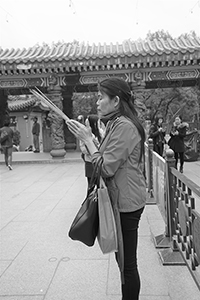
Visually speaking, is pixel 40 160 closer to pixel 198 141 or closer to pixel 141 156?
pixel 198 141

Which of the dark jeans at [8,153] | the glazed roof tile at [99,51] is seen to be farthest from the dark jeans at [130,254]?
the glazed roof tile at [99,51]

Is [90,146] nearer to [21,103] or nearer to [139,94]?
[139,94]

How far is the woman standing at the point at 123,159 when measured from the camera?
1847 millimetres

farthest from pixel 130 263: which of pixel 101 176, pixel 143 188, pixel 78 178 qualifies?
pixel 78 178

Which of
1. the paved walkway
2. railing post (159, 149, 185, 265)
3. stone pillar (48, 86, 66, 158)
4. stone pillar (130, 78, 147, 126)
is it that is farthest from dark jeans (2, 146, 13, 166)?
railing post (159, 149, 185, 265)

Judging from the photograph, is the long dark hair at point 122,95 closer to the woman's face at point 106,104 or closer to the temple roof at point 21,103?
the woman's face at point 106,104

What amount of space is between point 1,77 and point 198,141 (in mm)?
7750

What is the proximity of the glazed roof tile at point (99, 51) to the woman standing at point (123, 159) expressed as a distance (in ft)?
28.4

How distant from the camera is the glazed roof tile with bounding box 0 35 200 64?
10.2 m

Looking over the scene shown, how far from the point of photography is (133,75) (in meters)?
10.9

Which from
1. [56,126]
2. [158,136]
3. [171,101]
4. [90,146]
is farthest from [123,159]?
[171,101]

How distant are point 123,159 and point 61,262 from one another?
6.56 ft

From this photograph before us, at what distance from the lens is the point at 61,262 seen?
131 inches

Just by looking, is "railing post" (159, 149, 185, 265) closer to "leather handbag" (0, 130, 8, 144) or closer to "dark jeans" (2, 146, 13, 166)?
"leather handbag" (0, 130, 8, 144)
